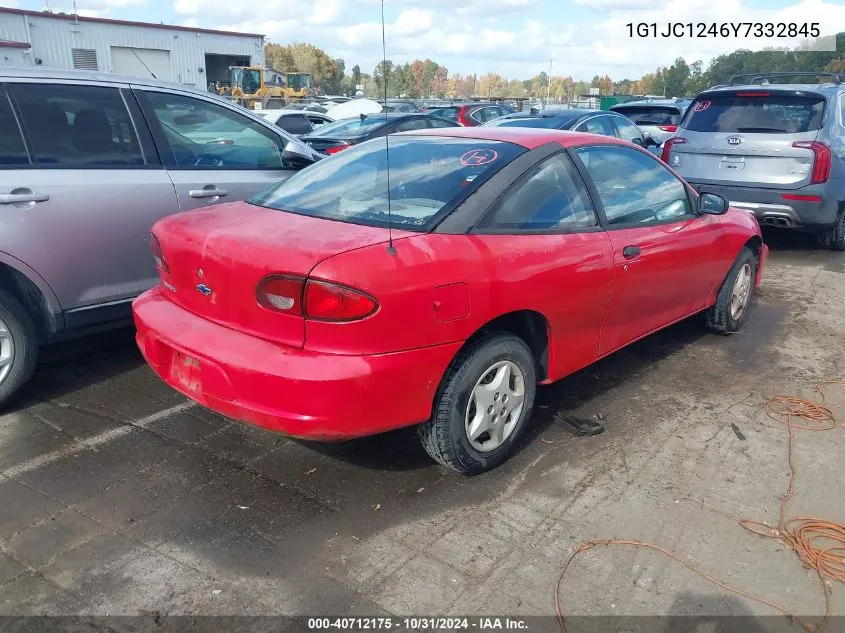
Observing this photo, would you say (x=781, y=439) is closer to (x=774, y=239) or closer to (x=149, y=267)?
(x=149, y=267)

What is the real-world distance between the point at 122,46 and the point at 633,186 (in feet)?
123

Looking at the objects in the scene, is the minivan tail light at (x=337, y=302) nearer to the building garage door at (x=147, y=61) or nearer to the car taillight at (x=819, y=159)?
the car taillight at (x=819, y=159)

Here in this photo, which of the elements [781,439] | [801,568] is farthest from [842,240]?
[801,568]

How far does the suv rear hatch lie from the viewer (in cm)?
721

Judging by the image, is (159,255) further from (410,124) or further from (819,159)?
(410,124)

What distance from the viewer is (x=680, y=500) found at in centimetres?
316

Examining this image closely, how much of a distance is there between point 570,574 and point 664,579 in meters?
0.35

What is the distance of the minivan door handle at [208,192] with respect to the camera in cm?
457

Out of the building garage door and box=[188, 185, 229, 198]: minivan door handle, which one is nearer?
box=[188, 185, 229, 198]: minivan door handle

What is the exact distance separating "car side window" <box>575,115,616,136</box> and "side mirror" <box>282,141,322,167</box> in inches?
193

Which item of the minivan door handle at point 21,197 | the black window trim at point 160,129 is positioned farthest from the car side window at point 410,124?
the minivan door handle at point 21,197

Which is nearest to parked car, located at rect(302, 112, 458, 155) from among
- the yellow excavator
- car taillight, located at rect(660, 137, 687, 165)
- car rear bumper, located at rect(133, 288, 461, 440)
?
car taillight, located at rect(660, 137, 687, 165)

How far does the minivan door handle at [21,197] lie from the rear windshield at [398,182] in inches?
46.8

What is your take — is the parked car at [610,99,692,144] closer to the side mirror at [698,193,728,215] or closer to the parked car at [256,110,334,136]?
the parked car at [256,110,334,136]
